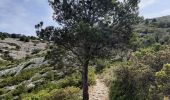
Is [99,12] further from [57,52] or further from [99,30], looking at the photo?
[57,52]

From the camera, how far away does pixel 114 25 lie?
981 inches

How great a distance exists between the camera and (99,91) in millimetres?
30812

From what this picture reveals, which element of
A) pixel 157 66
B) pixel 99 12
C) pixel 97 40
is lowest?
pixel 157 66

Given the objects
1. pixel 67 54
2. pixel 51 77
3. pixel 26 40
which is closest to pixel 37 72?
pixel 51 77

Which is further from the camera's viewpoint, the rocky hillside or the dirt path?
the dirt path

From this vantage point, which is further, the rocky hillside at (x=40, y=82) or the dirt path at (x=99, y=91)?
the dirt path at (x=99, y=91)

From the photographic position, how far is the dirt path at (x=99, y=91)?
28.9 metres

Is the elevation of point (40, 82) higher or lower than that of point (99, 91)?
lower

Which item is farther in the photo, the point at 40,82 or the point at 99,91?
the point at 40,82

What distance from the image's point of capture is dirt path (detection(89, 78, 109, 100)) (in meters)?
28.9

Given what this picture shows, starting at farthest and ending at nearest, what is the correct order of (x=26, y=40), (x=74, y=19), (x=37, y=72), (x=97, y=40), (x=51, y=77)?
(x=26, y=40)
(x=37, y=72)
(x=51, y=77)
(x=74, y=19)
(x=97, y=40)

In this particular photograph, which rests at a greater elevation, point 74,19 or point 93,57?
point 74,19

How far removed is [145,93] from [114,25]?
5174mm

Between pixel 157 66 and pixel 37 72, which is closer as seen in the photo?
pixel 157 66
